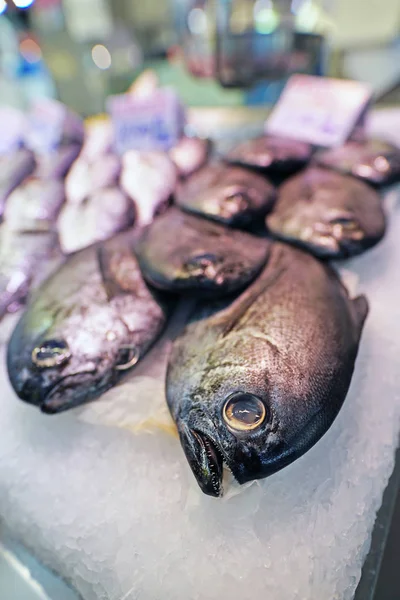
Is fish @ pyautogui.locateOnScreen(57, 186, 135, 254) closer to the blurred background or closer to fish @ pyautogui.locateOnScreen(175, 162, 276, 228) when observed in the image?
fish @ pyautogui.locateOnScreen(175, 162, 276, 228)

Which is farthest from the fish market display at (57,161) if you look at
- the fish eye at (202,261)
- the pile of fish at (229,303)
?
the fish eye at (202,261)

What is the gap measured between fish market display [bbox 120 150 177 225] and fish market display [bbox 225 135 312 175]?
258mm

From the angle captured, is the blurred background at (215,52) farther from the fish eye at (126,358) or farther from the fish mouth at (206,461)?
the fish mouth at (206,461)

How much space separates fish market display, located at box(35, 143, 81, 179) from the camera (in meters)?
1.92

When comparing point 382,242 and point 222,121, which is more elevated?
point 222,121

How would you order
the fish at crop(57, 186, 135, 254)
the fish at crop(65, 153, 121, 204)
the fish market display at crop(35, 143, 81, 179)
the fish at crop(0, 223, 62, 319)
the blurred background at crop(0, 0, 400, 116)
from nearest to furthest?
the fish at crop(0, 223, 62, 319), the fish at crop(57, 186, 135, 254), the fish at crop(65, 153, 121, 204), the fish market display at crop(35, 143, 81, 179), the blurred background at crop(0, 0, 400, 116)

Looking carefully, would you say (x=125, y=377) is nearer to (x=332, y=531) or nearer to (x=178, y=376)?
(x=178, y=376)

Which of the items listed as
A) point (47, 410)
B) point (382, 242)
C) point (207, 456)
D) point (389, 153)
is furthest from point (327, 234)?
point (47, 410)

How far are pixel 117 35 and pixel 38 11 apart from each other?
2.23 ft

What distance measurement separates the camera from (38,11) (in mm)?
2900

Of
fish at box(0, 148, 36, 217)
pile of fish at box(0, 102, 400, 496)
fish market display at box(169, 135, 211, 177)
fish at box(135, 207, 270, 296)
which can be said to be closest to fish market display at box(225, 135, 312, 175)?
pile of fish at box(0, 102, 400, 496)

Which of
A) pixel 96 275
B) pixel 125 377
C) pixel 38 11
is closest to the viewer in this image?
pixel 125 377

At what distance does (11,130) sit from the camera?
217 cm

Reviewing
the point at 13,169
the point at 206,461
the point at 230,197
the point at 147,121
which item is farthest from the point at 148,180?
the point at 206,461
